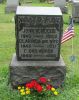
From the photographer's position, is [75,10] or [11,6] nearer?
[75,10]

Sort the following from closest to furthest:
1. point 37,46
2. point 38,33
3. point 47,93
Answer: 1. point 47,93
2. point 38,33
3. point 37,46

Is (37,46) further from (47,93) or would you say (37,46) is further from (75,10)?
(75,10)

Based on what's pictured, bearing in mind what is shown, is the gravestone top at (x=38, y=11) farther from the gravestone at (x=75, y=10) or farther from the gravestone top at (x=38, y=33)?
the gravestone at (x=75, y=10)

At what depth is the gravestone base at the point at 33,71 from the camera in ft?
20.7

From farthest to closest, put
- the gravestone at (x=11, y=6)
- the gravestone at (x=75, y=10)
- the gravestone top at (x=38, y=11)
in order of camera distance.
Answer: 1. the gravestone at (x=11, y=6)
2. the gravestone at (x=75, y=10)
3. the gravestone top at (x=38, y=11)

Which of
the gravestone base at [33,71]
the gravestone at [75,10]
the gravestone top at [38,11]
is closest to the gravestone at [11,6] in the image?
the gravestone at [75,10]

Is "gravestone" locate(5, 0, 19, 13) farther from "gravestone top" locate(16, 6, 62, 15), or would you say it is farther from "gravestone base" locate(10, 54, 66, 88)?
"gravestone base" locate(10, 54, 66, 88)

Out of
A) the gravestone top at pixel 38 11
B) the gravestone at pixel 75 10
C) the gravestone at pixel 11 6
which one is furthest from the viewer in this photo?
the gravestone at pixel 11 6

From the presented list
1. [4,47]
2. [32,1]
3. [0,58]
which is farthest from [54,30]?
[32,1]

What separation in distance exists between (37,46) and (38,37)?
0.20 meters

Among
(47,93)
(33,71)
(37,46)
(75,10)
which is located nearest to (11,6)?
(75,10)

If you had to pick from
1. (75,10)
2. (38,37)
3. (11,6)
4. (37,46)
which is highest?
(38,37)

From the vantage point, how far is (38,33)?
20.7 feet

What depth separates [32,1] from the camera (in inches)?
880
